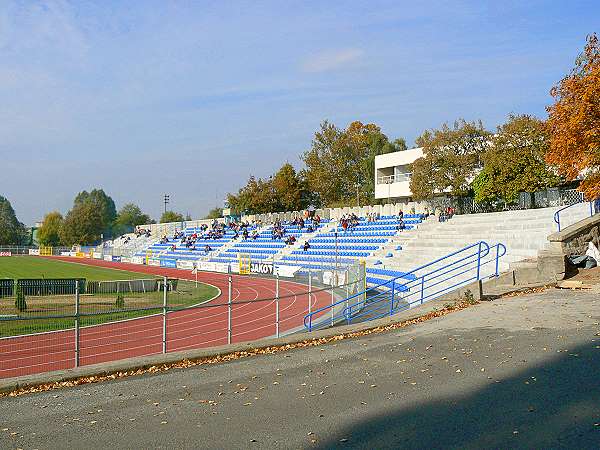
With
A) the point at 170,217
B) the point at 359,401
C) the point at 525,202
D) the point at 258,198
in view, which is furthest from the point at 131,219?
the point at 359,401

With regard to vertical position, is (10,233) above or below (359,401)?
above

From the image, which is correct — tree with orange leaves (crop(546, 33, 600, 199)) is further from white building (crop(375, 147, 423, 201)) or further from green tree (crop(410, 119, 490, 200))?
white building (crop(375, 147, 423, 201))

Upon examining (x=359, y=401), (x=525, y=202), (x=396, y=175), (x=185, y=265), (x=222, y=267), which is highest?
(x=396, y=175)

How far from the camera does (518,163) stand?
33812 millimetres

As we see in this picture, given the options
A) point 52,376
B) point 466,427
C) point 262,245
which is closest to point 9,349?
point 52,376

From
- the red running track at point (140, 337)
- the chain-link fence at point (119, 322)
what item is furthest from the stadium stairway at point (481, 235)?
the red running track at point (140, 337)

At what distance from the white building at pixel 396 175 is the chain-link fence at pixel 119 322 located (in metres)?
29.7

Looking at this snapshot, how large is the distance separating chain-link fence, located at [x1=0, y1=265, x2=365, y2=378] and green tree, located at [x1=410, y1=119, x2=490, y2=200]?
17.1 metres

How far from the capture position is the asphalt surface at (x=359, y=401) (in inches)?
245

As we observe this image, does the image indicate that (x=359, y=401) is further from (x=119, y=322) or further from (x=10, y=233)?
(x=10, y=233)

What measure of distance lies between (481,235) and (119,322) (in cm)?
1737

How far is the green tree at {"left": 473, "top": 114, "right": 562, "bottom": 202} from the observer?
33156mm

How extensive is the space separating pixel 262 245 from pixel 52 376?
43810 mm

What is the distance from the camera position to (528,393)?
24.3 ft
